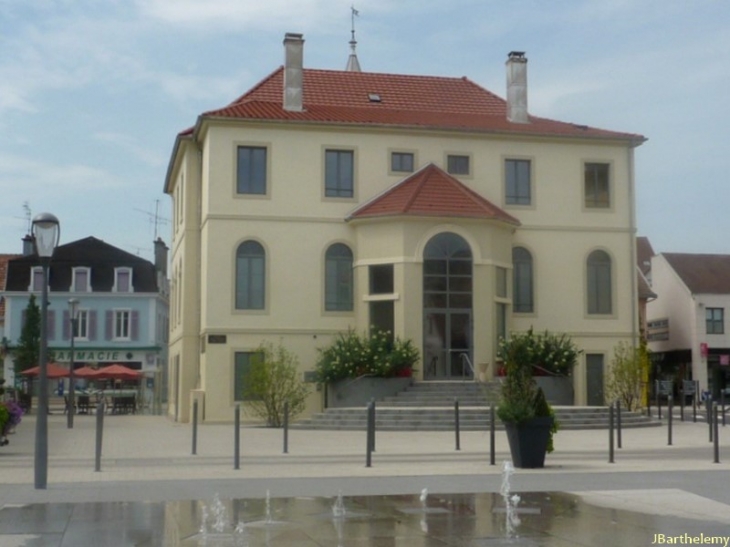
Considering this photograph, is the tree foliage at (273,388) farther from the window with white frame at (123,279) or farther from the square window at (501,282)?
the window with white frame at (123,279)

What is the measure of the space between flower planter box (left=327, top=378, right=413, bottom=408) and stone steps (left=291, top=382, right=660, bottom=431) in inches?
11.2

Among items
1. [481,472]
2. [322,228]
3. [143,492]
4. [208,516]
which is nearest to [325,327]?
[322,228]

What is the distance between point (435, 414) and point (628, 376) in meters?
9.87

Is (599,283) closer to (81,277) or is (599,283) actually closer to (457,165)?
(457,165)

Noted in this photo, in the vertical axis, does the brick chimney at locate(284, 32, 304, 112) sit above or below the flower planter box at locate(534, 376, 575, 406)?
above

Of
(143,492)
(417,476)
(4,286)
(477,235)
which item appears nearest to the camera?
(143,492)

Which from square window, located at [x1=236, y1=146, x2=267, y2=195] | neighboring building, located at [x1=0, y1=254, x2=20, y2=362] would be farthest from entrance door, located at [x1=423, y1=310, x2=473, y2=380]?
neighboring building, located at [x1=0, y1=254, x2=20, y2=362]

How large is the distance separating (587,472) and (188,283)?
25.4m

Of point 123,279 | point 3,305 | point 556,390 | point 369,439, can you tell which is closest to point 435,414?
point 556,390

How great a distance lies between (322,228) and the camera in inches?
1483

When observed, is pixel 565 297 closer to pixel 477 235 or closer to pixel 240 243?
pixel 477 235

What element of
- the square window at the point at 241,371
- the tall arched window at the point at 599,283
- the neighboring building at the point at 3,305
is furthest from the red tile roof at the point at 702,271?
the neighboring building at the point at 3,305

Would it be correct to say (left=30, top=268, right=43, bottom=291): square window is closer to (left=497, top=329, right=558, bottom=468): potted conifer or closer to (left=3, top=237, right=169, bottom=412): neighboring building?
(left=3, top=237, right=169, bottom=412): neighboring building

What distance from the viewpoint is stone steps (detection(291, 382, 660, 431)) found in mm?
30188
